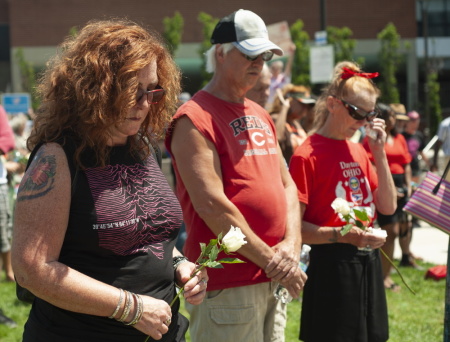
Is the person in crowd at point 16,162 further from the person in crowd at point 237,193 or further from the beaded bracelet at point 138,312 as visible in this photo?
the beaded bracelet at point 138,312

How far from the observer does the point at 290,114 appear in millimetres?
7484

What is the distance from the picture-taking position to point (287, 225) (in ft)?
11.8

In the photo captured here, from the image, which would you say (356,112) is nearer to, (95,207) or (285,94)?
(95,207)

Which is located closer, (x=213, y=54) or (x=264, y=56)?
(x=264, y=56)

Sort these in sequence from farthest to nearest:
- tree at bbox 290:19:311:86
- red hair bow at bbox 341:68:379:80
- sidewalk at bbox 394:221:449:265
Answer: tree at bbox 290:19:311:86 < sidewalk at bbox 394:221:449:265 < red hair bow at bbox 341:68:379:80

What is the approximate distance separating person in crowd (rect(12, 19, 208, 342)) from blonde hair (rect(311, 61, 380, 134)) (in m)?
1.86

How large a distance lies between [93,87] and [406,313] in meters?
5.21

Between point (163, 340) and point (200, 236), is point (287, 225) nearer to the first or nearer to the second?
point (200, 236)

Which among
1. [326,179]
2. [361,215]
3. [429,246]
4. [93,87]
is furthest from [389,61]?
[93,87]

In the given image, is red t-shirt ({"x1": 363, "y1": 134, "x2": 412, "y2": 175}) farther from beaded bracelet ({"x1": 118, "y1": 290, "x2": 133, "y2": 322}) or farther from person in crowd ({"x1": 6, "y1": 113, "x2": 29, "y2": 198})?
beaded bracelet ({"x1": 118, "y1": 290, "x2": 133, "y2": 322})

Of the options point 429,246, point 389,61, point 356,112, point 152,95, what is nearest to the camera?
point 152,95

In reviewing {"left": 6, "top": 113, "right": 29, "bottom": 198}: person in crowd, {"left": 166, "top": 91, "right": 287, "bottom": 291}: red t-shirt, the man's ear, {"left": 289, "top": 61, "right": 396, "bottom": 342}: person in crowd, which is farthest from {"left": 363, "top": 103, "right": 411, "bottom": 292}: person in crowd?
{"left": 166, "top": 91, "right": 287, "bottom": 291}: red t-shirt

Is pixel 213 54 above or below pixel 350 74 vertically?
above

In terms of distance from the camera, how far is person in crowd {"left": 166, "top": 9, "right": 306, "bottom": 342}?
336 centimetres
